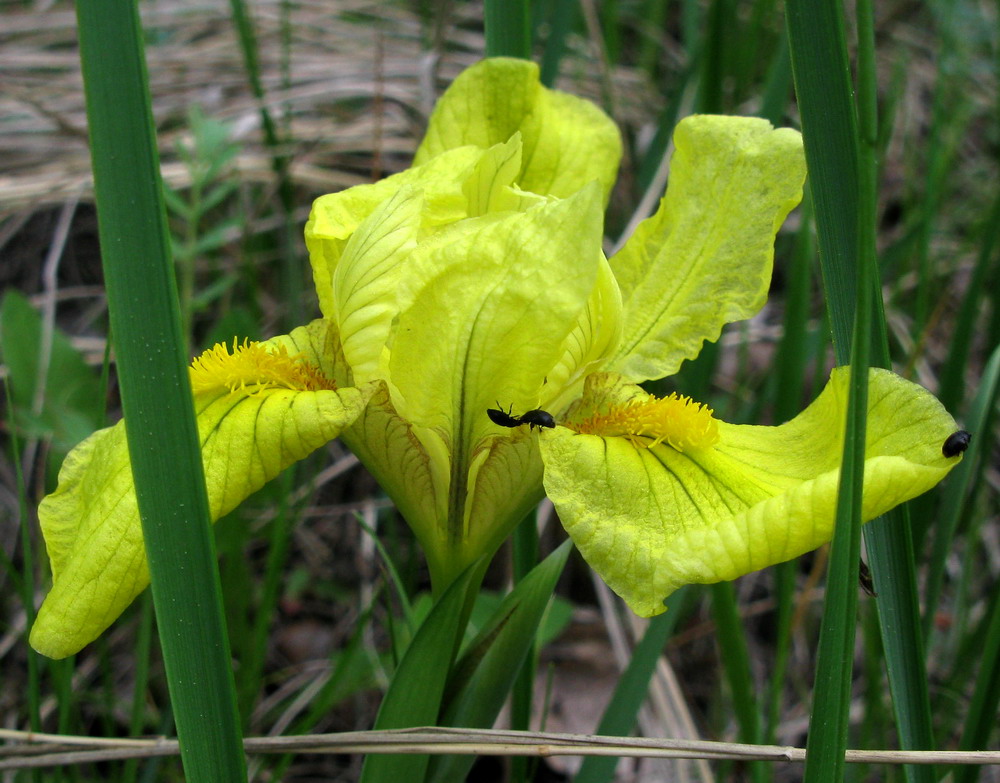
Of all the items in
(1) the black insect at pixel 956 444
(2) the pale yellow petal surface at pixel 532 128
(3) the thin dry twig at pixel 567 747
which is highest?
(2) the pale yellow petal surface at pixel 532 128

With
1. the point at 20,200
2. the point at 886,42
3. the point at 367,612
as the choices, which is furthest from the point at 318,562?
the point at 886,42

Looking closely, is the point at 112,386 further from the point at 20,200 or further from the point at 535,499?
the point at 535,499

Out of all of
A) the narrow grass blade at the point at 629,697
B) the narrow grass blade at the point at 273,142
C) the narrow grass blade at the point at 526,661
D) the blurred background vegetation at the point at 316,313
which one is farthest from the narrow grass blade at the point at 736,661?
the narrow grass blade at the point at 273,142

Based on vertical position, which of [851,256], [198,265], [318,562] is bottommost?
[318,562]

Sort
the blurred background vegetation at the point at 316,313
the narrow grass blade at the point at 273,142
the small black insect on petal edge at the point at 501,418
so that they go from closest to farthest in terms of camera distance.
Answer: the small black insect on petal edge at the point at 501,418
the blurred background vegetation at the point at 316,313
the narrow grass blade at the point at 273,142

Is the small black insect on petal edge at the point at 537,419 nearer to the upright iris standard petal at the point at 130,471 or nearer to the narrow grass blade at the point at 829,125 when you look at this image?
the upright iris standard petal at the point at 130,471
